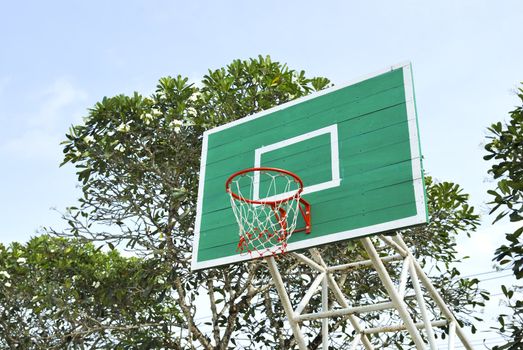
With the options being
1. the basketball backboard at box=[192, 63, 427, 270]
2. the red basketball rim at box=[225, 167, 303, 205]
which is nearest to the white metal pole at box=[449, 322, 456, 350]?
the basketball backboard at box=[192, 63, 427, 270]

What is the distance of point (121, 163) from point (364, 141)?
16.0ft

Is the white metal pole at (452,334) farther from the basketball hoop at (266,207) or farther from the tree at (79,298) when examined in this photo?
the tree at (79,298)

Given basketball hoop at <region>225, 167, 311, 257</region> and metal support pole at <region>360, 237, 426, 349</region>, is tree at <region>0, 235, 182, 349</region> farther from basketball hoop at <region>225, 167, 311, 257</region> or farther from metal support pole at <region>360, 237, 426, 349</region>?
metal support pole at <region>360, 237, 426, 349</region>

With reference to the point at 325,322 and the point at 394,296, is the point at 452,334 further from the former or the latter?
the point at 394,296

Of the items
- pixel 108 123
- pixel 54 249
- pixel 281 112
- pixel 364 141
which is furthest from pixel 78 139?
pixel 364 141

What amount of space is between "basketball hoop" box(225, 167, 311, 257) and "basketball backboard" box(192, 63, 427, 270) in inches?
3.3

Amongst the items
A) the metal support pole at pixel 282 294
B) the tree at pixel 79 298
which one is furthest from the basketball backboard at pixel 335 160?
the tree at pixel 79 298

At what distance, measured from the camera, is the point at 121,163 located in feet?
28.6

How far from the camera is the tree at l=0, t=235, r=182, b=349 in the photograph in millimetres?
8555

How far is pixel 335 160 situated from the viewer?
16.5ft

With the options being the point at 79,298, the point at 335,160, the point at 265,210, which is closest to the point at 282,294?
the point at 265,210

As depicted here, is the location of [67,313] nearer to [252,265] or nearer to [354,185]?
[252,265]

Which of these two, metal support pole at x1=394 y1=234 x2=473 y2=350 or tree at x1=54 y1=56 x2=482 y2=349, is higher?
tree at x1=54 y1=56 x2=482 y2=349

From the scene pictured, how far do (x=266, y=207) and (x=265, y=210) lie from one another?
0.03 meters
